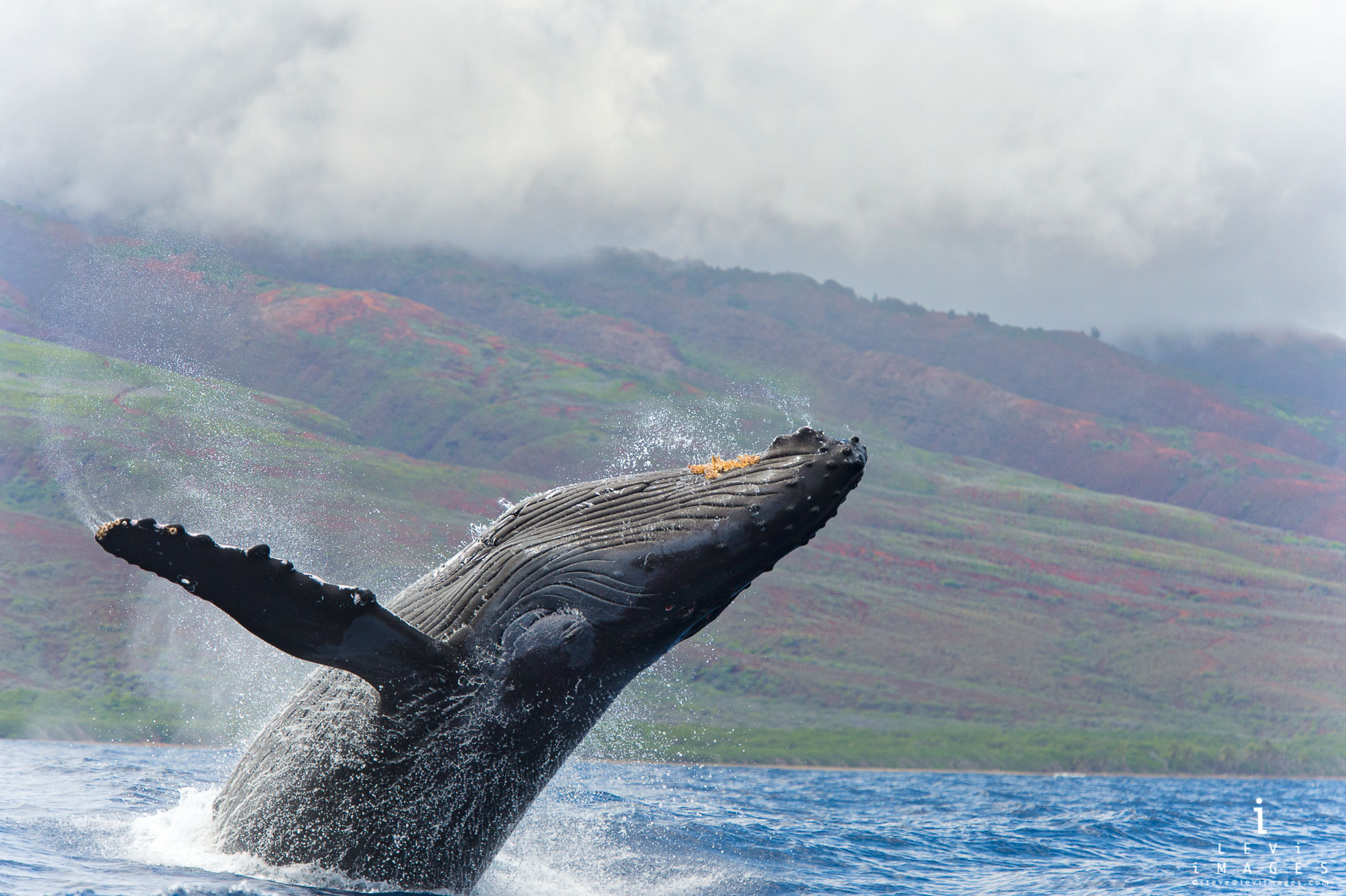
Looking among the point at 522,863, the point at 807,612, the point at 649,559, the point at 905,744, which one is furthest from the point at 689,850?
the point at 807,612

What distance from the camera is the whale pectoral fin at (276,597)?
4344 millimetres

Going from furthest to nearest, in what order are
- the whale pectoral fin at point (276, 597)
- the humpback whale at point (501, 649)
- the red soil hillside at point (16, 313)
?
the red soil hillside at point (16, 313) < the humpback whale at point (501, 649) < the whale pectoral fin at point (276, 597)

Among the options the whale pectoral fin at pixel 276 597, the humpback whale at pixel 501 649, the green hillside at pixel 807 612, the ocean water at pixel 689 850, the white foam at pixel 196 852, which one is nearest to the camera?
the whale pectoral fin at pixel 276 597

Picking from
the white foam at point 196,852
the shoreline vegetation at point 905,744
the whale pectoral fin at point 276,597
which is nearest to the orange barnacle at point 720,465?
the whale pectoral fin at point 276,597

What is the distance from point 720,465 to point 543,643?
3.99ft

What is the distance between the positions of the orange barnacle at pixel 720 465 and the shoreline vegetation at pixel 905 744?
81590 mm

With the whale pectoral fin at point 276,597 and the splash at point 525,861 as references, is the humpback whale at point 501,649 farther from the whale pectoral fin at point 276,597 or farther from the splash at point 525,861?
the splash at point 525,861

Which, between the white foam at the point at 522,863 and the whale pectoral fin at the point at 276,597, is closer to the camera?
→ the whale pectoral fin at the point at 276,597

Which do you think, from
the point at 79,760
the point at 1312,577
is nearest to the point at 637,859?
the point at 79,760

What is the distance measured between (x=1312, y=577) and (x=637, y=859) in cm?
20054

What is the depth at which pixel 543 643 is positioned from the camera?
5.39 meters

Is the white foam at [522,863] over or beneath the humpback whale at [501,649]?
beneath

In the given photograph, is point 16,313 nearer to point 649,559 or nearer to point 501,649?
point 501,649

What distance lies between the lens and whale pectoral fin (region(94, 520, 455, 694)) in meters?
4.34
